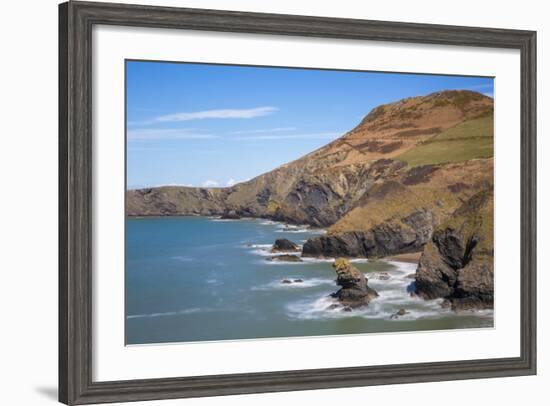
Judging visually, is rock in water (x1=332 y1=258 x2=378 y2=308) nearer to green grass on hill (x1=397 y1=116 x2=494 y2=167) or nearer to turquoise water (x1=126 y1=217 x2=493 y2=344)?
turquoise water (x1=126 y1=217 x2=493 y2=344)

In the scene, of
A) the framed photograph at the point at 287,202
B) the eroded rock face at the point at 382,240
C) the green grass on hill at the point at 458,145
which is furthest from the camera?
the green grass on hill at the point at 458,145

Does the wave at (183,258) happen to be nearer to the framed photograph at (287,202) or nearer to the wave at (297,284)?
the framed photograph at (287,202)

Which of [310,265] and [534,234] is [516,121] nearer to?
[534,234]

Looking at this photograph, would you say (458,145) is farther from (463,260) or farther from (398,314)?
(398,314)

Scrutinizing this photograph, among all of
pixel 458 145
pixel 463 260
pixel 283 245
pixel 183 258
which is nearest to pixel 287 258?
pixel 283 245

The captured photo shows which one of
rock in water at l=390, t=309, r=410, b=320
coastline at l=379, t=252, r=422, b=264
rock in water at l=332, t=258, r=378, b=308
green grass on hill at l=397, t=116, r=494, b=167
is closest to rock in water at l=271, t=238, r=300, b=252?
rock in water at l=332, t=258, r=378, b=308

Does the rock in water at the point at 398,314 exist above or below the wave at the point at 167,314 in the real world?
below

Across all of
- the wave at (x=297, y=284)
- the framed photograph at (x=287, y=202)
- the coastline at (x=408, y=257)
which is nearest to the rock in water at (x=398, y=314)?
the framed photograph at (x=287, y=202)

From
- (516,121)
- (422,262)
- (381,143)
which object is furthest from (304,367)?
(516,121)
